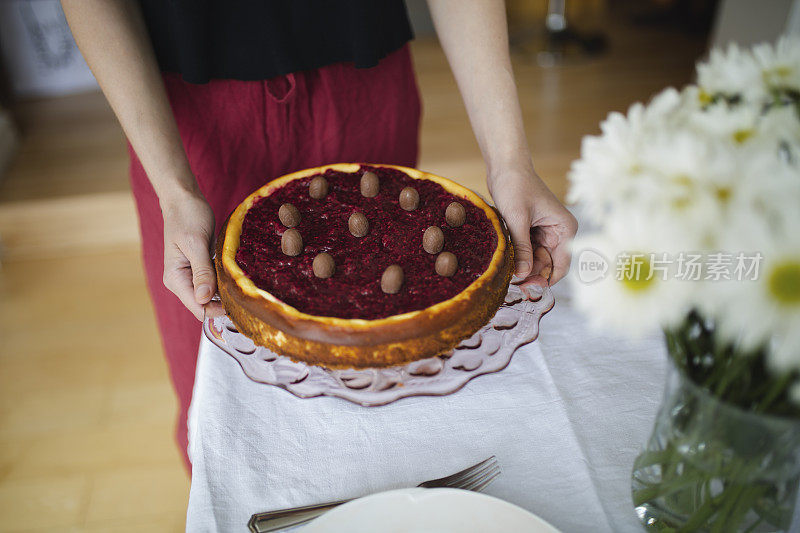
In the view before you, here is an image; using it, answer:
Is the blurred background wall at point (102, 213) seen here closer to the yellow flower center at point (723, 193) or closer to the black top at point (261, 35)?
the black top at point (261, 35)

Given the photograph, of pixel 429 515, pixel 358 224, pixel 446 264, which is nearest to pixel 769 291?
pixel 429 515

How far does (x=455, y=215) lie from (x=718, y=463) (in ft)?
1.54

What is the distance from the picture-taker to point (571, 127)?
106 inches

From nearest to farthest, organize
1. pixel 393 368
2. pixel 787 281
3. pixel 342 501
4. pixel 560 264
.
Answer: pixel 787 281 < pixel 342 501 < pixel 393 368 < pixel 560 264

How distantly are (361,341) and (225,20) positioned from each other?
1.88 feet

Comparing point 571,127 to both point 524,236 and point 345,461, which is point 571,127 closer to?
point 524,236

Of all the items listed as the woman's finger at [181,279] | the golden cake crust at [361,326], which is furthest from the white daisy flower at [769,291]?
the woman's finger at [181,279]

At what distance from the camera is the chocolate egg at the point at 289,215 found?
0.81 meters

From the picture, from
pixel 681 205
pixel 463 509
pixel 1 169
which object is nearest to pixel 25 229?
pixel 1 169

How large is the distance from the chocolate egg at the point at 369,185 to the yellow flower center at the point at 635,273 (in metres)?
0.55

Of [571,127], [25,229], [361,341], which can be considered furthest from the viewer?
[571,127]

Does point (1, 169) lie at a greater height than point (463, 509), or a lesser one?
lesser

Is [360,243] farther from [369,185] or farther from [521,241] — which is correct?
[521,241]

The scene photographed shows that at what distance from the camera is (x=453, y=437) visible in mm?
644
